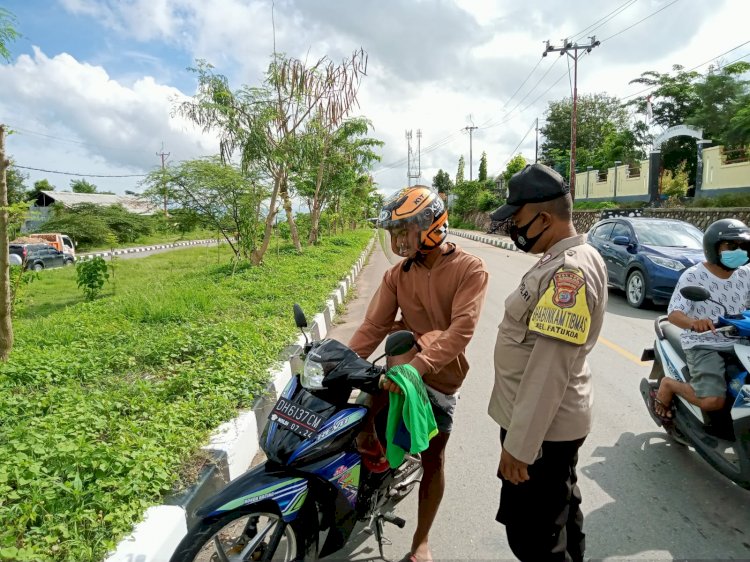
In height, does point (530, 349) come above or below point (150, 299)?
above

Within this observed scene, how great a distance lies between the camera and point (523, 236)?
179cm

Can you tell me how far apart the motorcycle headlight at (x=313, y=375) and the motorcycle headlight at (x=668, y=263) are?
731cm

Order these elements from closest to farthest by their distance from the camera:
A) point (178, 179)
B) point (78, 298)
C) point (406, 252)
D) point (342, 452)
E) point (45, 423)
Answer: point (342, 452) < point (406, 252) < point (45, 423) < point (178, 179) < point (78, 298)

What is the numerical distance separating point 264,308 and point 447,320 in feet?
14.3

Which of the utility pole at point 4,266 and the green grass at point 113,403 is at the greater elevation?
the utility pole at point 4,266

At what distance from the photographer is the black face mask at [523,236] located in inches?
69.0

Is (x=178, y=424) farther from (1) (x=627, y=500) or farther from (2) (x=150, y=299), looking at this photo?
(2) (x=150, y=299)

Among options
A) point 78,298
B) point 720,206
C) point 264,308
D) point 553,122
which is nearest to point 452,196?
point 553,122

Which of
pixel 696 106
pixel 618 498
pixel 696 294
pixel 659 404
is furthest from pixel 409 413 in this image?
pixel 696 106

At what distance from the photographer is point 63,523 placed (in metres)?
1.94

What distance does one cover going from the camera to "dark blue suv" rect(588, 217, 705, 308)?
7418 mm

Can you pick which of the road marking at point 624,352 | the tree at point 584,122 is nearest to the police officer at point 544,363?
the road marking at point 624,352

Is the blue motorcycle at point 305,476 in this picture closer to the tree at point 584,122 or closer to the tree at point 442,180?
the tree at point 584,122

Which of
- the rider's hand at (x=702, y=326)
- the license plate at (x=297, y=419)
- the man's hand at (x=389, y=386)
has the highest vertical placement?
the man's hand at (x=389, y=386)
